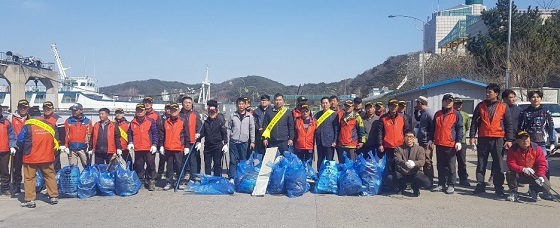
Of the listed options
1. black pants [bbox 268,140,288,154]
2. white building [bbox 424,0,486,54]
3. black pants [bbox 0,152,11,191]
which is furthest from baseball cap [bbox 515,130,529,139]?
white building [bbox 424,0,486,54]

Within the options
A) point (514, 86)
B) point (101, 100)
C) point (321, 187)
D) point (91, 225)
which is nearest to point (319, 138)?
point (321, 187)

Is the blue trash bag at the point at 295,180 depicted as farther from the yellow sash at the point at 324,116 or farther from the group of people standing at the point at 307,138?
the yellow sash at the point at 324,116

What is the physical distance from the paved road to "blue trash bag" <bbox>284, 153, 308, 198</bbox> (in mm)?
160

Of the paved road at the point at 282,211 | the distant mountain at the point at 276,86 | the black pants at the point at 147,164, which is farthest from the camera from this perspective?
the distant mountain at the point at 276,86

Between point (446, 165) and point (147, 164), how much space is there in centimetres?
552

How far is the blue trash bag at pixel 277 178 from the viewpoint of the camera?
7.79 m

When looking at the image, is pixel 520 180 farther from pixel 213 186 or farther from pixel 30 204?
pixel 30 204

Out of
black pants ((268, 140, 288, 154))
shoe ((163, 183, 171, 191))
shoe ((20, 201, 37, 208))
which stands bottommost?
shoe ((20, 201, 37, 208))

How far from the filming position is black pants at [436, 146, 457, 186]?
26.7 ft

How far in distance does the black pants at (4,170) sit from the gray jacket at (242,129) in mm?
3985

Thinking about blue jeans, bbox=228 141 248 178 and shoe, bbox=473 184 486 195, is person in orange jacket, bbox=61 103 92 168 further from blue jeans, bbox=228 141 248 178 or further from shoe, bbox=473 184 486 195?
shoe, bbox=473 184 486 195

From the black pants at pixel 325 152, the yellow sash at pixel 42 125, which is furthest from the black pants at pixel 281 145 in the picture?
the yellow sash at pixel 42 125

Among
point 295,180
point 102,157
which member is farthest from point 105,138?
point 295,180

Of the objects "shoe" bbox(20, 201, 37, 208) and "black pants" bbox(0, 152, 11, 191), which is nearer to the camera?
"shoe" bbox(20, 201, 37, 208)
